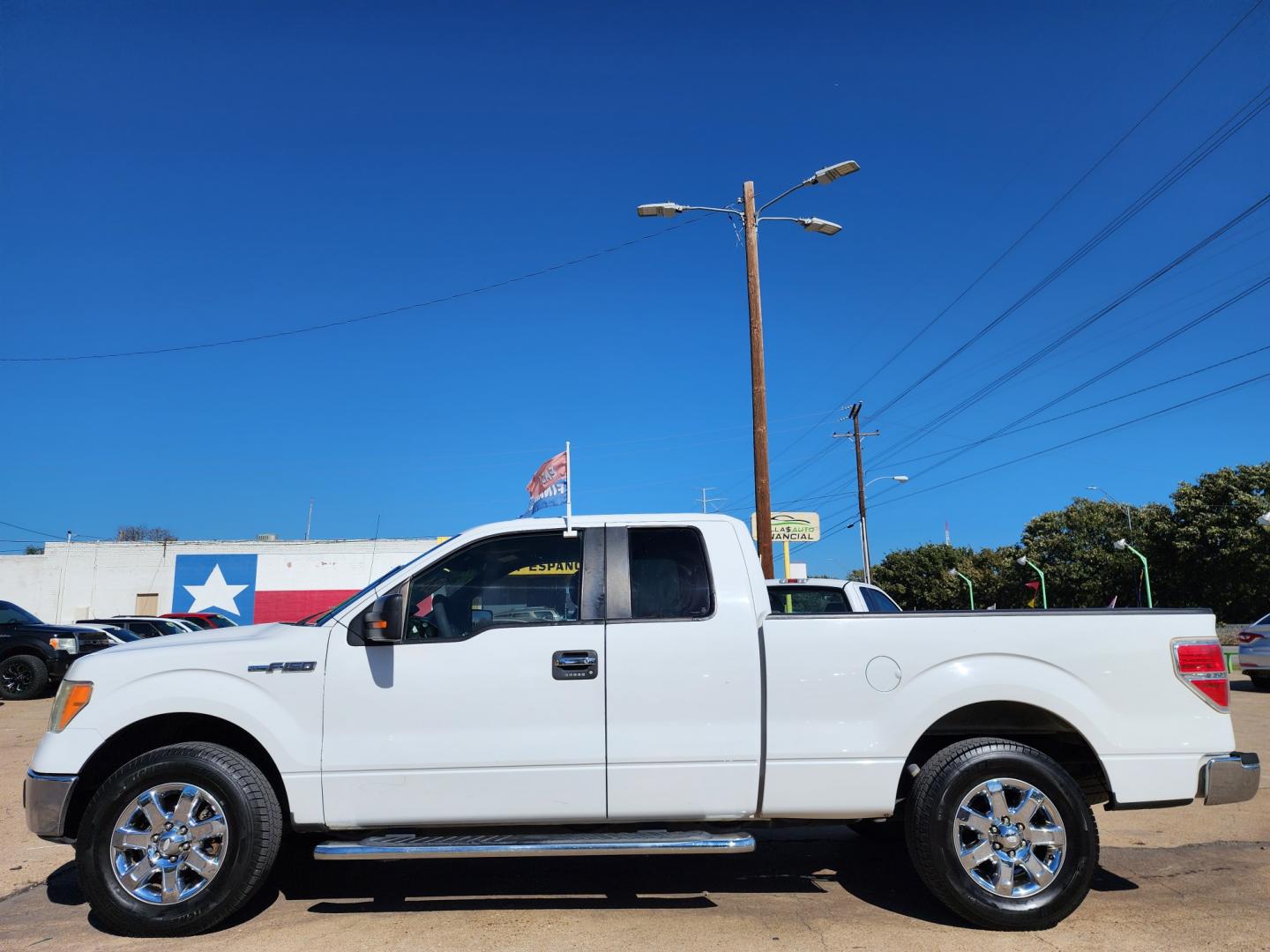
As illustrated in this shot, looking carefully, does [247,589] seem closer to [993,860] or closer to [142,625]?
[142,625]

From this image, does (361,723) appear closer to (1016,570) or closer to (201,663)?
(201,663)

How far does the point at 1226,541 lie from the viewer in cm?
3897

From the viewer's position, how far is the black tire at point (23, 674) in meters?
15.8

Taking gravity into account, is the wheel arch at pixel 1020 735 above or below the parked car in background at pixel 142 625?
below

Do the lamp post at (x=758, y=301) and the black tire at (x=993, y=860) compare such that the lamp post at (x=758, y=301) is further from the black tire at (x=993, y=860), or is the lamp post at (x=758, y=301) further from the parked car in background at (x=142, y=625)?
the parked car in background at (x=142, y=625)

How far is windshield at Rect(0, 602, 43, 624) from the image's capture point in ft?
53.4

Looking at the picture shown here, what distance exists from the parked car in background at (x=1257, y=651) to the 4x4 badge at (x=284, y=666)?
16.0 metres

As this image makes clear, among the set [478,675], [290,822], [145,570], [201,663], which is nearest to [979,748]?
[478,675]

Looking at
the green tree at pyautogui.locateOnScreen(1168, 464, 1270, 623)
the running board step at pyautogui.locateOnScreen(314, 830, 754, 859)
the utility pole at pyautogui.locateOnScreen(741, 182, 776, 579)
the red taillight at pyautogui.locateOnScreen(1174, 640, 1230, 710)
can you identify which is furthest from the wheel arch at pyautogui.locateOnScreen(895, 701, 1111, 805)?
the green tree at pyautogui.locateOnScreen(1168, 464, 1270, 623)

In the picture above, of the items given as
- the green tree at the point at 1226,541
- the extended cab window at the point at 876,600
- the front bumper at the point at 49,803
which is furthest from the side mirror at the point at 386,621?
the green tree at the point at 1226,541

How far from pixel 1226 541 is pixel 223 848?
146ft

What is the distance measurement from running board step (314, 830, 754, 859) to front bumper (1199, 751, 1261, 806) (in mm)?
2247

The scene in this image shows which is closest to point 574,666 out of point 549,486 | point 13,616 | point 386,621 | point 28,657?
point 386,621

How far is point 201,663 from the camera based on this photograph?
4.42m
